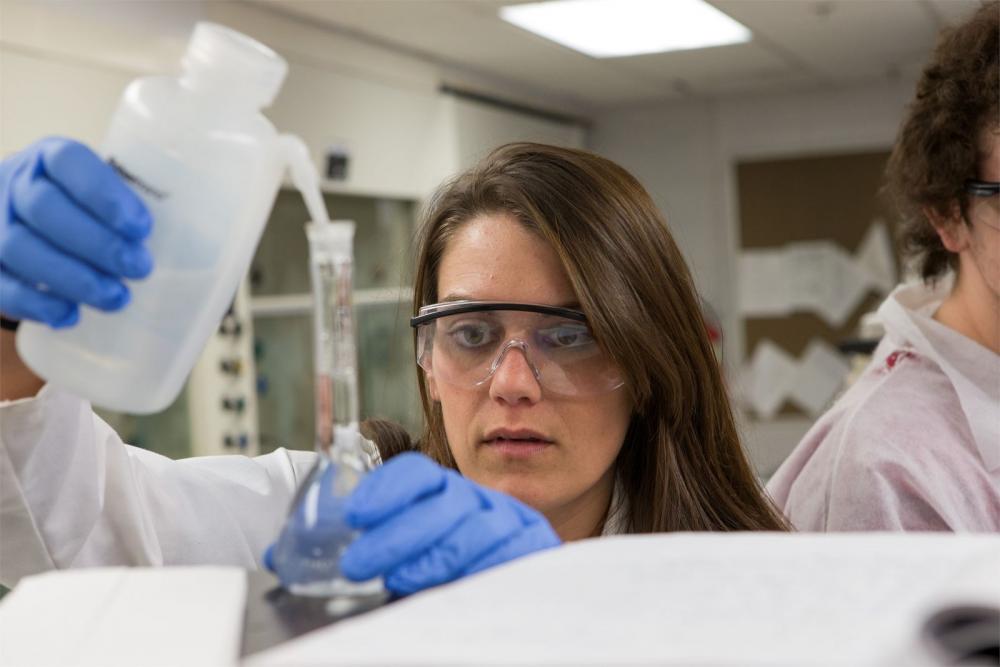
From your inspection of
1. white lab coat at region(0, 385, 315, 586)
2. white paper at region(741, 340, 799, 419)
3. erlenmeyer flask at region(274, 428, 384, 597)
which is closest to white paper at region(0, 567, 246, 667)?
erlenmeyer flask at region(274, 428, 384, 597)

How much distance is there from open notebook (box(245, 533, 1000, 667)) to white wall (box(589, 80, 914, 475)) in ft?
17.6

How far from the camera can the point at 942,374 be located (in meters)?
1.62

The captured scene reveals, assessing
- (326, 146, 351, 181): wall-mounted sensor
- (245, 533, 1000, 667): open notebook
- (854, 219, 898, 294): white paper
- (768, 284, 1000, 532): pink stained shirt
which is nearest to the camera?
(245, 533, 1000, 667): open notebook

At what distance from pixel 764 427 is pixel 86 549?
537 cm

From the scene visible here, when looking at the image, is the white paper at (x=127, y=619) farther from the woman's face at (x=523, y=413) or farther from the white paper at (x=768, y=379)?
the white paper at (x=768, y=379)

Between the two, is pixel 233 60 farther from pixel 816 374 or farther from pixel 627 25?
pixel 816 374

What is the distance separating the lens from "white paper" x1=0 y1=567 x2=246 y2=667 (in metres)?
0.55

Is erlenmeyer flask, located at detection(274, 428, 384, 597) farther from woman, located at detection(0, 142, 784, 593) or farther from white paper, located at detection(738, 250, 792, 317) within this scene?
white paper, located at detection(738, 250, 792, 317)

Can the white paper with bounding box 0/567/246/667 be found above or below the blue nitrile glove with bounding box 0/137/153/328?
below

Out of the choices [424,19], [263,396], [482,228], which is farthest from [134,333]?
[424,19]

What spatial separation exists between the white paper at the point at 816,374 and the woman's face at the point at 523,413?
4893mm

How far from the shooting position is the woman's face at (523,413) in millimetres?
1241

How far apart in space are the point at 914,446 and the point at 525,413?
63cm

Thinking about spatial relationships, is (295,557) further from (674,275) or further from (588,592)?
(674,275)
